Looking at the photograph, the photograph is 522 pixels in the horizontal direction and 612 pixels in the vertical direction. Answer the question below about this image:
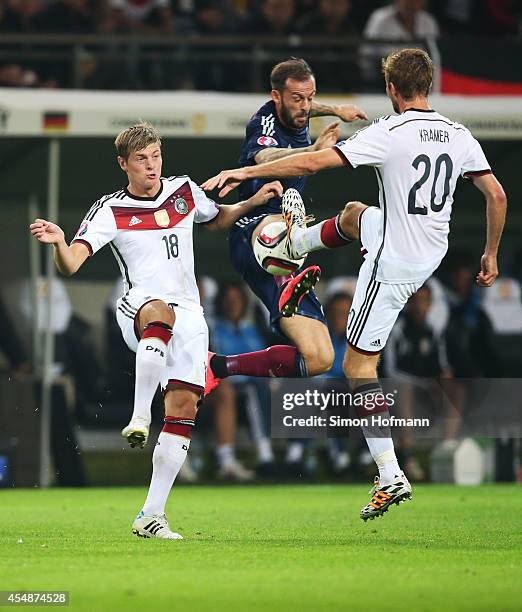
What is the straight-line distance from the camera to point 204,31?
16.1m

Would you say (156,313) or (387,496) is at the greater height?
(156,313)

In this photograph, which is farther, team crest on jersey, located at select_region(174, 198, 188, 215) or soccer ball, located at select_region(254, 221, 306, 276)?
soccer ball, located at select_region(254, 221, 306, 276)

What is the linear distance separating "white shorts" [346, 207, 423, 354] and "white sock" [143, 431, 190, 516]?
4.60ft

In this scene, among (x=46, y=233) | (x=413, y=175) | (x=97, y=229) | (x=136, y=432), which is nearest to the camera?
(x=136, y=432)

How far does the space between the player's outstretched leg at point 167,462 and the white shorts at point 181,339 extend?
3.4 inches

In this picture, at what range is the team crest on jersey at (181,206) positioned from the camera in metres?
8.31

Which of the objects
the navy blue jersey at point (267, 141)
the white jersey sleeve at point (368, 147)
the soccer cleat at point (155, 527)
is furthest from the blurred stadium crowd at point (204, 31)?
the soccer cleat at point (155, 527)

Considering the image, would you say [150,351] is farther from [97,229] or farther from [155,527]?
[155,527]

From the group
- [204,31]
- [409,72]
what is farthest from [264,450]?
[409,72]

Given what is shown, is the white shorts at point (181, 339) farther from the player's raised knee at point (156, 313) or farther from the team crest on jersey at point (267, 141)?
the team crest on jersey at point (267, 141)

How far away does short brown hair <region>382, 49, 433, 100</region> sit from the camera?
7.92 meters

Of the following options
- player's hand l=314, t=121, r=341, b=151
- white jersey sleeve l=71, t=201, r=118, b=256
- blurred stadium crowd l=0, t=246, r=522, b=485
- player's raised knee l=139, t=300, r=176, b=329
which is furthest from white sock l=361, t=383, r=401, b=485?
blurred stadium crowd l=0, t=246, r=522, b=485

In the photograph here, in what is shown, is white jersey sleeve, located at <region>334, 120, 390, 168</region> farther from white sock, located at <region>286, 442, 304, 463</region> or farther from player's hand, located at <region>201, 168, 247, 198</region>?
white sock, located at <region>286, 442, 304, 463</region>

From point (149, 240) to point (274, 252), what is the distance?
0.93 metres
